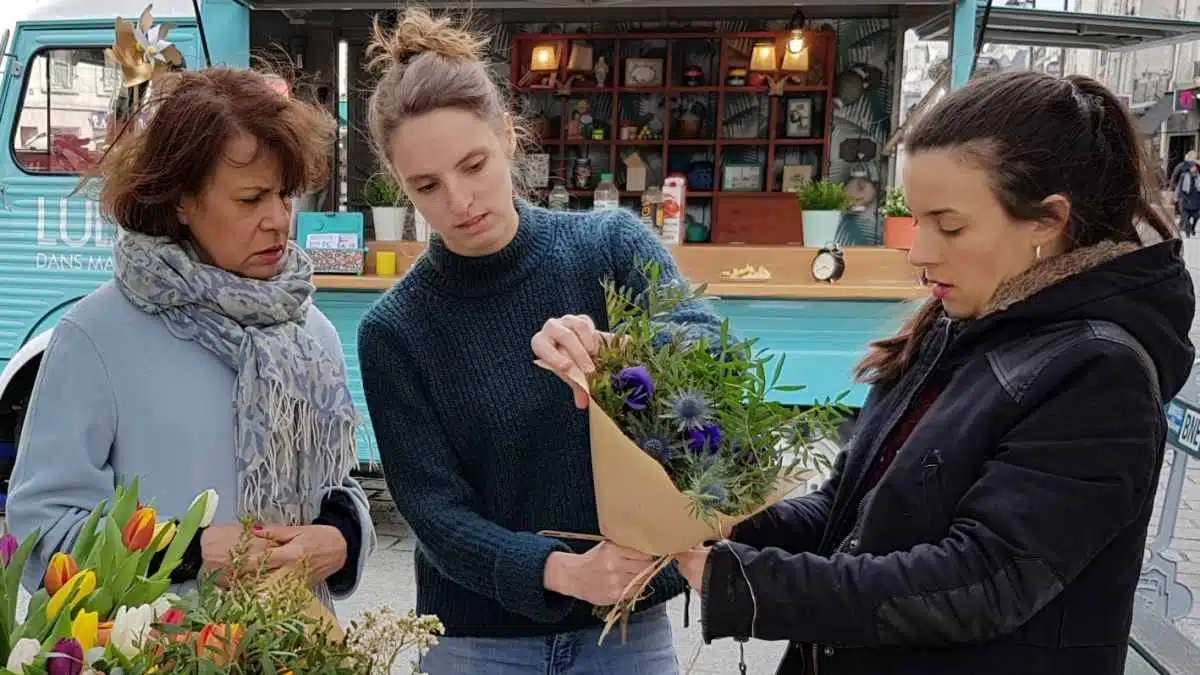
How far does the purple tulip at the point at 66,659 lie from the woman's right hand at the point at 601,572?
609mm

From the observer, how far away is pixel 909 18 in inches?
208

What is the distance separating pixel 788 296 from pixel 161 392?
9.69ft

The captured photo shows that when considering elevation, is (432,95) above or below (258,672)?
A: above

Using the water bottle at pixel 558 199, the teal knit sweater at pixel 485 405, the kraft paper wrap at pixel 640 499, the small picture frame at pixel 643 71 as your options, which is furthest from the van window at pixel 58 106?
the kraft paper wrap at pixel 640 499

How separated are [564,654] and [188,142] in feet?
3.21

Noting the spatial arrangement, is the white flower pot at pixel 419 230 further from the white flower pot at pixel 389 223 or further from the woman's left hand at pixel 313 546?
the woman's left hand at pixel 313 546

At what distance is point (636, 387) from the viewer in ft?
3.63

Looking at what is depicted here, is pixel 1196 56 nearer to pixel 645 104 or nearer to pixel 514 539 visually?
pixel 645 104

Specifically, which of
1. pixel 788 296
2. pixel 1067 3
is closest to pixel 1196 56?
pixel 1067 3

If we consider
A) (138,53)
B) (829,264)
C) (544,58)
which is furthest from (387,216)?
(829,264)

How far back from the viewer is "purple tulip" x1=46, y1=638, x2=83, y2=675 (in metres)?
0.71

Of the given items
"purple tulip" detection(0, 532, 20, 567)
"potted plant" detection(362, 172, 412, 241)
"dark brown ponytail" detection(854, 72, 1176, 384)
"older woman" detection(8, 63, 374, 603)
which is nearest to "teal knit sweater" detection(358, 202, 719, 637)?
"older woman" detection(8, 63, 374, 603)

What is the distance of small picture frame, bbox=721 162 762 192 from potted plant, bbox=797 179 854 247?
1.36 metres

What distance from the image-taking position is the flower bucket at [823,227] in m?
4.66
